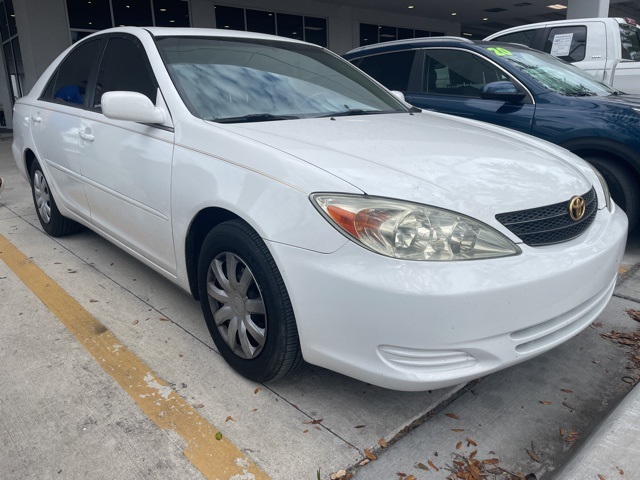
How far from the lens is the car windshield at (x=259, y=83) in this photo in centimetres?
271

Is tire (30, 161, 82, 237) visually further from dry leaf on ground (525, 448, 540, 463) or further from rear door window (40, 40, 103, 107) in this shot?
dry leaf on ground (525, 448, 540, 463)

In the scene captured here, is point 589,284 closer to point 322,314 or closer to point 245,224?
point 322,314

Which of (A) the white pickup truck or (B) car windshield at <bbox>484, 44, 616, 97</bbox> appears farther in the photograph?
(A) the white pickup truck

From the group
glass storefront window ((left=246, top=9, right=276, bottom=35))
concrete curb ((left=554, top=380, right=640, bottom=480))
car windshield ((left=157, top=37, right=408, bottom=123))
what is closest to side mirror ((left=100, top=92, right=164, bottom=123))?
car windshield ((left=157, top=37, right=408, bottom=123))

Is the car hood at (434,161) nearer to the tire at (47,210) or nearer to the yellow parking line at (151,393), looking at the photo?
the yellow parking line at (151,393)

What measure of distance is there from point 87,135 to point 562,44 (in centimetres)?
658

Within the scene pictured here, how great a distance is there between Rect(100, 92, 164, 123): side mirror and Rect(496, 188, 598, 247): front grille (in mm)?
1743

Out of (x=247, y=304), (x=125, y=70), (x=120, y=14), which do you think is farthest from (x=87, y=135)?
(x=120, y=14)

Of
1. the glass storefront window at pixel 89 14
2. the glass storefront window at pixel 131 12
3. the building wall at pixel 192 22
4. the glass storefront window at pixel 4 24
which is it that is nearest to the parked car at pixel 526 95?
the building wall at pixel 192 22

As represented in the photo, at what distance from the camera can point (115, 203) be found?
317 centimetres

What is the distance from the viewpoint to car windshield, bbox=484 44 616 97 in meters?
4.47

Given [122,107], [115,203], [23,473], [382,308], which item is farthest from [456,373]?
[115,203]

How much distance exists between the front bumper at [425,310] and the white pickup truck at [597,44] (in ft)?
19.6

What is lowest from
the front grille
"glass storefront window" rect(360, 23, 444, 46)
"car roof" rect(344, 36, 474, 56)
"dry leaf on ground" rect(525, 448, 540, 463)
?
"dry leaf on ground" rect(525, 448, 540, 463)
